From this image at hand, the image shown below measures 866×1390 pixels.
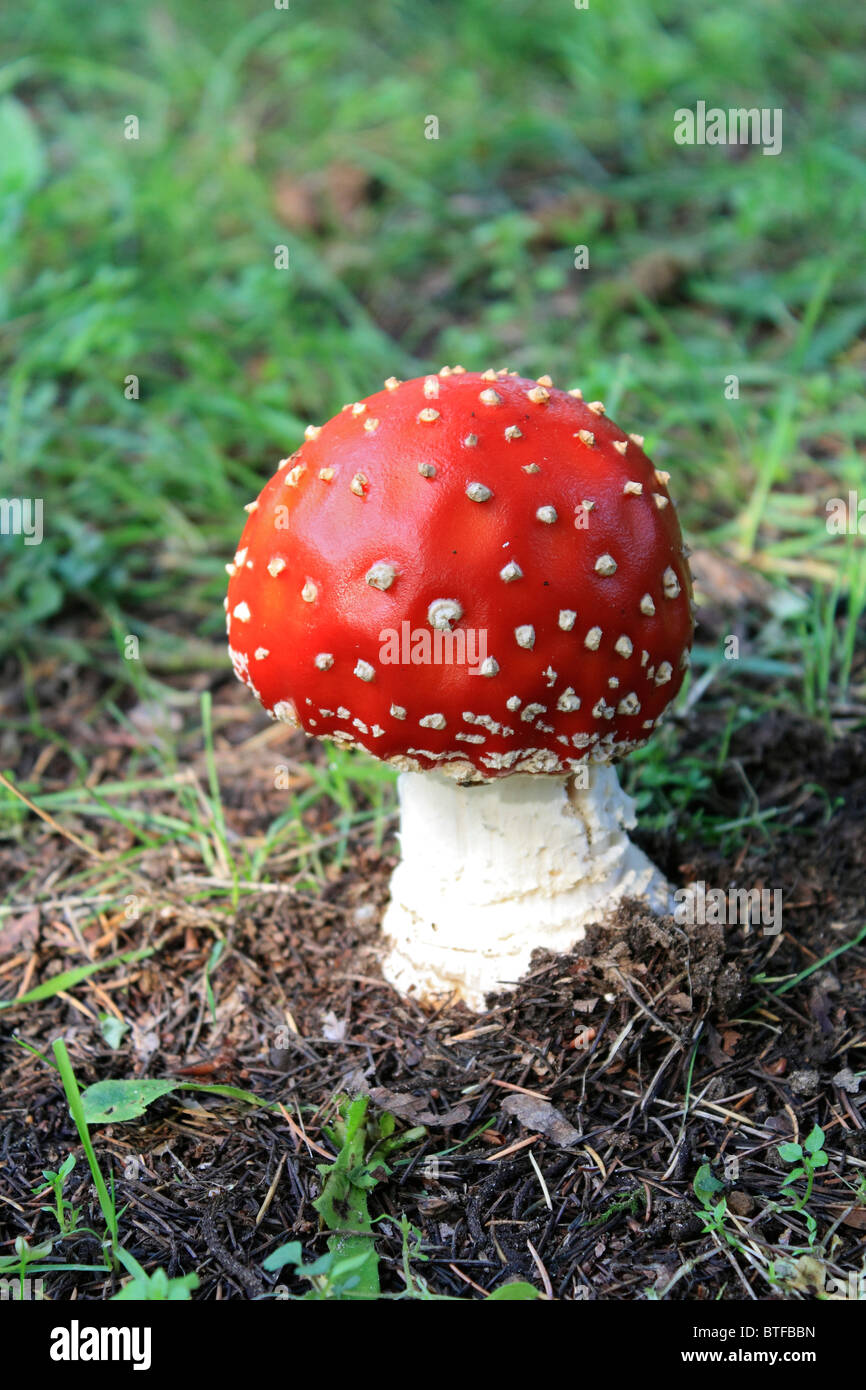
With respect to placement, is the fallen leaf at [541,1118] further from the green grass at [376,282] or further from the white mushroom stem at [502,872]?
the green grass at [376,282]

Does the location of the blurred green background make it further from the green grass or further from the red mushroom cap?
the red mushroom cap

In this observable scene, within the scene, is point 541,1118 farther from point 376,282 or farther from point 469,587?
point 376,282

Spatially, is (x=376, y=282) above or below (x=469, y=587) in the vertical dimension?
above

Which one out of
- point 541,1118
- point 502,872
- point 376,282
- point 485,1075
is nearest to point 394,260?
point 376,282

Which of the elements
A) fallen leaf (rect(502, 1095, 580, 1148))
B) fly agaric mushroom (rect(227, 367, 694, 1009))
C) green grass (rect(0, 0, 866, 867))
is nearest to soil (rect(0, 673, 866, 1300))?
fallen leaf (rect(502, 1095, 580, 1148))

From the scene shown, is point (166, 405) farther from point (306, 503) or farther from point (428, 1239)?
point (428, 1239)

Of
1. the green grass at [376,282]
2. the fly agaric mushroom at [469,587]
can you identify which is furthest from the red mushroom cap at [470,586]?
the green grass at [376,282]
